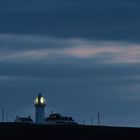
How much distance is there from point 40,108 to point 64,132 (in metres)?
103

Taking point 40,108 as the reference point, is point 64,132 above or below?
below

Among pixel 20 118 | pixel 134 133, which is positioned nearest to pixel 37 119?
pixel 20 118

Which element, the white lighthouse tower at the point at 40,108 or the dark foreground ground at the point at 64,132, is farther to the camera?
the white lighthouse tower at the point at 40,108

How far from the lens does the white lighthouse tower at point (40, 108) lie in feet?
539

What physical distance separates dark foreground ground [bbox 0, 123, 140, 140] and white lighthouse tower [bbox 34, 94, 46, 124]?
9262 centimetres

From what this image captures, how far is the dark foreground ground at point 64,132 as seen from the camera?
211 feet

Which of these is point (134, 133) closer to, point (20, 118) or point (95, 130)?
point (95, 130)

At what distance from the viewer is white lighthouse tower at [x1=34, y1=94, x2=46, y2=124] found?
16430 cm

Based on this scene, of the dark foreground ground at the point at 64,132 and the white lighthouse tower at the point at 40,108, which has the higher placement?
the white lighthouse tower at the point at 40,108

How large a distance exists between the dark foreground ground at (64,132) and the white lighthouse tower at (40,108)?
304 feet

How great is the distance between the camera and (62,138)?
219 feet

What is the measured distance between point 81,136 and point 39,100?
350ft

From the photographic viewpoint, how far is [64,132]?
6756 centimetres

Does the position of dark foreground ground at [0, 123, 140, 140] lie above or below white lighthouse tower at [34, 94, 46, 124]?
below
